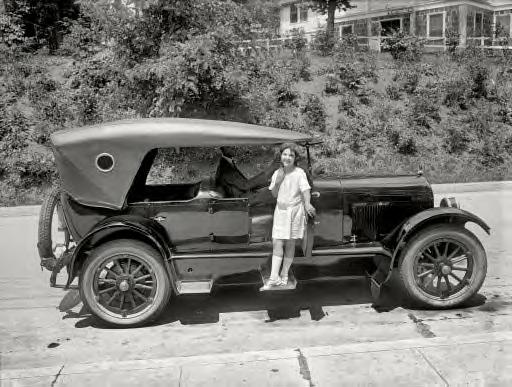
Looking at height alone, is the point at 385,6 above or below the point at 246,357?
above

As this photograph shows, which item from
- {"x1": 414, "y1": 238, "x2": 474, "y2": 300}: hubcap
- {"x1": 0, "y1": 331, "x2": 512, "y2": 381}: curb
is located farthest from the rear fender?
{"x1": 0, "y1": 331, "x2": 512, "y2": 381}: curb

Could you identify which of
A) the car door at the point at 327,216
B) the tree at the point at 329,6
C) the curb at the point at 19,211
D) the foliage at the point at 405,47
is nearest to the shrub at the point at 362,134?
the foliage at the point at 405,47

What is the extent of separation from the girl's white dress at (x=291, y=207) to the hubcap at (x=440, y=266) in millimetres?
1104

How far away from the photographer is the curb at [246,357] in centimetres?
376

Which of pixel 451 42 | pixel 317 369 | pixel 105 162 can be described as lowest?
pixel 317 369

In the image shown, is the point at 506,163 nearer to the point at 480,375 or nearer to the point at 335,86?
the point at 335,86

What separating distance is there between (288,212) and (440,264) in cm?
145

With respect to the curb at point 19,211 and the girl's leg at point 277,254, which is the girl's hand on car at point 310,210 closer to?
the girl's leg at point 277,254

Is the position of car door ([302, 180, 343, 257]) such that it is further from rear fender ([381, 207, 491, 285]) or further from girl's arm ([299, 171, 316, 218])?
rear fender ([381, 207, 491, 285])

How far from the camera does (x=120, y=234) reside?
4.96 meters

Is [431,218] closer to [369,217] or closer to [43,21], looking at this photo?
[369,217]

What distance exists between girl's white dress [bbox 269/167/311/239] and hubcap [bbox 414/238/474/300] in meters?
1.10

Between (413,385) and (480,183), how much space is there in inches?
387

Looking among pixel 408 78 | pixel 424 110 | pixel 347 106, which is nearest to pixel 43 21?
pixel 347 106
